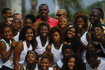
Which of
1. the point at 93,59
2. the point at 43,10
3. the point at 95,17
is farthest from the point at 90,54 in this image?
the point at 43,10

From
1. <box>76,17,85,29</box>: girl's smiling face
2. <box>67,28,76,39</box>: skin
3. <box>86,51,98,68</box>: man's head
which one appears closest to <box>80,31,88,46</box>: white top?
<box>67,28,76,39</box>: skin

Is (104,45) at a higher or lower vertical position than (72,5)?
higher

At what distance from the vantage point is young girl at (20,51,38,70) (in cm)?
862

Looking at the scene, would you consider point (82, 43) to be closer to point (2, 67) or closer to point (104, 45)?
point (104, 45)

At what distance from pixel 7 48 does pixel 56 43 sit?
1095 millimetres

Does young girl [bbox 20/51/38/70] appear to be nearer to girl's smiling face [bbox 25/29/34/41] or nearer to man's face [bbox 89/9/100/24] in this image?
girl's smiling face [bbox 25/29/34/41]

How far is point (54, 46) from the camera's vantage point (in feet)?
29.3

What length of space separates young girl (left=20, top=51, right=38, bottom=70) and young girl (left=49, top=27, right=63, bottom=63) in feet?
1.41

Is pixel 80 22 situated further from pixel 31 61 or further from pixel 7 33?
pixel 7 33

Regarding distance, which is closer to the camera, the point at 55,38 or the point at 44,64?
the point at 44,64

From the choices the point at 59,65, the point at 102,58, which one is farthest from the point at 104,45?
the point at 59,65

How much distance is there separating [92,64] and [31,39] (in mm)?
1375

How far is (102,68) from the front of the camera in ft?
28.3

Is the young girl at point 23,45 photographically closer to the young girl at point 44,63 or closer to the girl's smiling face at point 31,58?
the girl's smiling face at point 31,58
